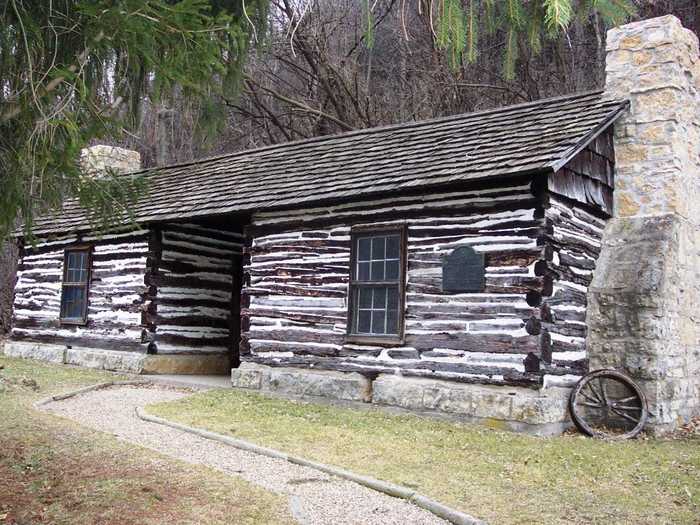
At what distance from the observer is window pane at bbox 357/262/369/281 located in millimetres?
10789

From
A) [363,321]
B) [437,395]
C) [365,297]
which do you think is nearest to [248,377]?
[363,321]

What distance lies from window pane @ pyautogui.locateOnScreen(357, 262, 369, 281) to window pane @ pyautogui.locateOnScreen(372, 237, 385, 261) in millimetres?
176

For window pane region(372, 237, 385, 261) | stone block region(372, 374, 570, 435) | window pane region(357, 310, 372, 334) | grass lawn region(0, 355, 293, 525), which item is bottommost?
grass lawn region(0, 355, 293, 525)

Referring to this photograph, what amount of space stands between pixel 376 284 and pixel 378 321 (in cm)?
54

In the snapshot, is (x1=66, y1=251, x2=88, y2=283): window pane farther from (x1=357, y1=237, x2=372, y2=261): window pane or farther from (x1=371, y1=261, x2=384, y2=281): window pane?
(x1=371, y1=261, x2=384, y2=281): window pane

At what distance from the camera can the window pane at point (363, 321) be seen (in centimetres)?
1070

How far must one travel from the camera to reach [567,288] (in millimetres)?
9586

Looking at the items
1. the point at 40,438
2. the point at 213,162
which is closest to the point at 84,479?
the point at 40,438

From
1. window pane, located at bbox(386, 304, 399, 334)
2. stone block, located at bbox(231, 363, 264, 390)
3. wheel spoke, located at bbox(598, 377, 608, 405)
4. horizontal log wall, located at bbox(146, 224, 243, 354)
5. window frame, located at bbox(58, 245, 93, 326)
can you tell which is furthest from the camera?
window frame, located at bbox(58, 245, 93, 326)

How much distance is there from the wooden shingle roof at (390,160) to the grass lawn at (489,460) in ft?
10.5

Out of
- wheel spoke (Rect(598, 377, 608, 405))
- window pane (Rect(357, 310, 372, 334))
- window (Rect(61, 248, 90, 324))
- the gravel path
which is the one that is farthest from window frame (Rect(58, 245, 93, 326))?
wheel spoke (Rect(598, 377, 608, 405))

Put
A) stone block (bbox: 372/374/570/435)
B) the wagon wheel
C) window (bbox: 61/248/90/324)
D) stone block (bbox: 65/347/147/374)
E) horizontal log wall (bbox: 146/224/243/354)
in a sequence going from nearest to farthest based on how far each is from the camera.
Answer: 1. stone block (bbox: 372/374/570/435)
2. the wagon wheel
3. stone block (bbox: 65/347/147/374)
4. horizontal log wall (bbox: 146/224/243/354)
5. window (bbox: 61/248/90/324)

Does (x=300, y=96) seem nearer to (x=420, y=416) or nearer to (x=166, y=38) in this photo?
(x=420, y=416)

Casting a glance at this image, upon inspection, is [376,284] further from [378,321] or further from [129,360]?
[129,360]
